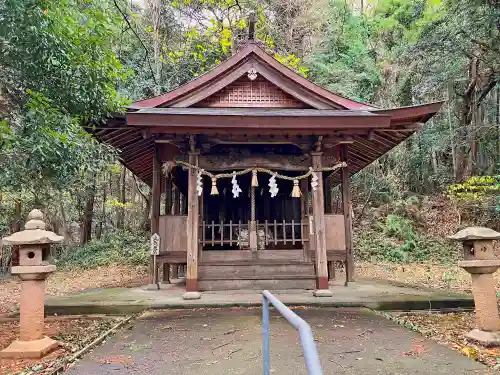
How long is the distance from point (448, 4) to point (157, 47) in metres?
11.3

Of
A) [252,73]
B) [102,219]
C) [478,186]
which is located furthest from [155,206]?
[102,219]

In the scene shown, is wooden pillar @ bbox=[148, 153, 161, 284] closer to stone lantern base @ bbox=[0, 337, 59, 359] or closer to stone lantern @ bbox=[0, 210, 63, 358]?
stone lantern @ bbox=[0, 210, 63, 358]

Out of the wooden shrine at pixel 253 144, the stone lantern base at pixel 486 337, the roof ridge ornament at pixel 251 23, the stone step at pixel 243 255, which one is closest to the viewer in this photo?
the stone lantern base at pixel 486 337

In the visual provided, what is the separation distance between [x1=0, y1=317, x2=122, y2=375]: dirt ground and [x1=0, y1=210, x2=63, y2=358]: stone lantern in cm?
17

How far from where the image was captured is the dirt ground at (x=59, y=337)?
3887 mm

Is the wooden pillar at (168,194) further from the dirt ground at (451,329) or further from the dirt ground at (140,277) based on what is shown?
the dirt ground at (451,329)

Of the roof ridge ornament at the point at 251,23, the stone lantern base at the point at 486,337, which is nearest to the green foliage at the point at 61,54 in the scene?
the roof ridge ornament at the point at 251,23

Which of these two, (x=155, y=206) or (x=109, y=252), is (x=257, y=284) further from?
(x=109, y=252)

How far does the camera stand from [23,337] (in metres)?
4.33

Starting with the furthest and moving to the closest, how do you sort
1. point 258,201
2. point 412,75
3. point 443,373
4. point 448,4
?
1. point 412,75
2. point 448,4
3. point 258,201
4. point 443,373

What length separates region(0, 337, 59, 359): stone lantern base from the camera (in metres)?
4.14

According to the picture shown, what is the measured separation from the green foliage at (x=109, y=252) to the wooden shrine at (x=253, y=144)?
10112 mm

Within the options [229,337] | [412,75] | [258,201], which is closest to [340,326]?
[229,337]

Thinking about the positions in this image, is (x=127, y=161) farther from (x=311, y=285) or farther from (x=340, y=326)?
(x=340, y=326)
